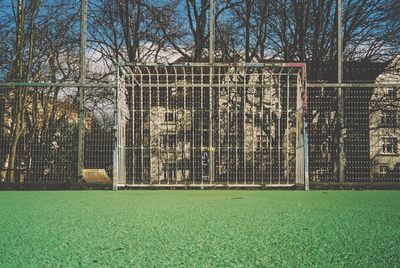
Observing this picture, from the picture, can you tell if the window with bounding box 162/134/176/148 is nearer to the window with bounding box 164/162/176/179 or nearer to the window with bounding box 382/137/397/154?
the window with bounding box 164/162/176/179

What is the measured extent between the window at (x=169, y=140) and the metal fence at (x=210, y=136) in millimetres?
15

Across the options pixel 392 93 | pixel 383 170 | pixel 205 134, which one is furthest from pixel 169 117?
pixel 392 93

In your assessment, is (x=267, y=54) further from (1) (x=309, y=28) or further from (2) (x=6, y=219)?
(2) (x=6, y=219)

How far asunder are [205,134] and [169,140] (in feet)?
1.84

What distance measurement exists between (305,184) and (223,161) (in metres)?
1.27

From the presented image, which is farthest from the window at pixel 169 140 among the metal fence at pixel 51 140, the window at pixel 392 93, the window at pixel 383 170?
the window at pixel 392 93

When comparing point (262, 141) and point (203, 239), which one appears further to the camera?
point (262, 141)

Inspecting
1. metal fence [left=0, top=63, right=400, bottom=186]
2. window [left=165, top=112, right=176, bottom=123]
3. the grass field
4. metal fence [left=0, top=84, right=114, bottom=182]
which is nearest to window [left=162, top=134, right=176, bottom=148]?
metal fence [left=0, top=63, right=400, bottom=186]

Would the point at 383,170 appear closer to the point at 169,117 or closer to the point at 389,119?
the point at 389,119

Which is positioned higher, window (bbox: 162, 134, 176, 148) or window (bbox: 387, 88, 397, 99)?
window (bbox: 387, 88, 397, 99)

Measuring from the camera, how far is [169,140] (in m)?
6.75

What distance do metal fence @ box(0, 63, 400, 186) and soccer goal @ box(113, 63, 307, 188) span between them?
16mm

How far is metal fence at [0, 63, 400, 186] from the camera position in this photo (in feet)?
21.5

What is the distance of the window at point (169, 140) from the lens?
6.73m
